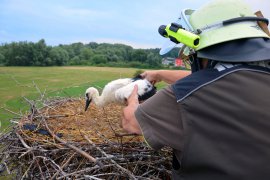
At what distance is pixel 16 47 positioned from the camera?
113 ft

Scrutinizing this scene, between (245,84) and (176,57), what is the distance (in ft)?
3.06

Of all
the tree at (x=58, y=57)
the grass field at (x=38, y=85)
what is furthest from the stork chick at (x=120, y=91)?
the tree at (x=58, y=57)

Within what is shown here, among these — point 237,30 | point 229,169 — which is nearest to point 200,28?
point 237,30

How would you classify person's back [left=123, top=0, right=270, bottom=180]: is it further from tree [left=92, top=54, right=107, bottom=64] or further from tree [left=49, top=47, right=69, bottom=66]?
tree [left=49, top=47, right=69, bottom=66]

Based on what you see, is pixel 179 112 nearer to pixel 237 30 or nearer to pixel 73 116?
pixel 237 30

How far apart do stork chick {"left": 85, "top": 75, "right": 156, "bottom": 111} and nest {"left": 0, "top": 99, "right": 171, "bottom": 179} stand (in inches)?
19.0

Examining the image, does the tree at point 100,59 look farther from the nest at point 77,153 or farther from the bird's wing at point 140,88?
the nest at point 77,153

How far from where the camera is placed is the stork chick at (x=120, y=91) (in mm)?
4086

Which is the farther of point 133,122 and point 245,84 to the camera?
point 133,122

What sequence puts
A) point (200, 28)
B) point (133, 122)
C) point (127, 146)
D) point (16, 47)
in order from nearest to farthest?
point (200, 28), point (133, 122), point (127, 146), point (16, 47)

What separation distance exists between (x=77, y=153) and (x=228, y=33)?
1846 mm

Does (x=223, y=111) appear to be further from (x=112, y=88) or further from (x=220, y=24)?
(x=112, y=88)

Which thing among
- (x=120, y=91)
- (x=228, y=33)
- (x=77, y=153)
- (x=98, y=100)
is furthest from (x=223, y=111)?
(x=98, y=100)

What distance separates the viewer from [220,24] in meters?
1.84
